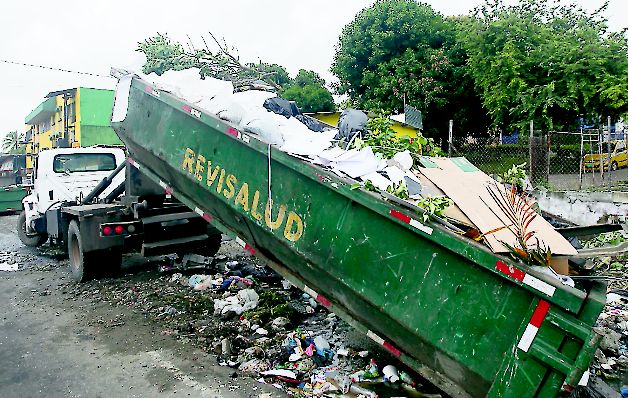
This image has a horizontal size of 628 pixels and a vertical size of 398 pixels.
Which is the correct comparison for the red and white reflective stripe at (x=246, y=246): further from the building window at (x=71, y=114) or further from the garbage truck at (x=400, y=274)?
the building window at (x=71, y=114)

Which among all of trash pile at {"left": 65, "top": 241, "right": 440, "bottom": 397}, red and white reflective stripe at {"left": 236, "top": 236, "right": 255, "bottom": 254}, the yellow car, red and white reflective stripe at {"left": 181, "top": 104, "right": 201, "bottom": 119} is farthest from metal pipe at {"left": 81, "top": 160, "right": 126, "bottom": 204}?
the yellow car

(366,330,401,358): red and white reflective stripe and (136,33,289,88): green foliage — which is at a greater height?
(136,33,289,88): green foliage

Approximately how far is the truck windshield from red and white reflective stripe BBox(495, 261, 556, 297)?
727 centimetres

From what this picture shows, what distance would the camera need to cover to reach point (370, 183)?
10.2 ft

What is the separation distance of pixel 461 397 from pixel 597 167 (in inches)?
364

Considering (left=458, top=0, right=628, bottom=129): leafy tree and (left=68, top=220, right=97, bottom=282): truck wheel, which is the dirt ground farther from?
(left=458, top=0, right=628, bottom=129): leafy tree

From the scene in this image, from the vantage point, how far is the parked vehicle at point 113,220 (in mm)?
6105

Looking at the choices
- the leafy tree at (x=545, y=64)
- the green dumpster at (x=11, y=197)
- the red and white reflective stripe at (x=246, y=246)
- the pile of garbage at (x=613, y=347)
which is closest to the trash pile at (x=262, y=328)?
the red and white reflective stripe at (x=246, y=246)

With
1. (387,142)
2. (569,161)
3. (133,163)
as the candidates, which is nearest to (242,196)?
(387,142)

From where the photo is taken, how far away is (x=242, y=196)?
3.96 meters

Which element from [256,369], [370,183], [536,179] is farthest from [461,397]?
[536,179]

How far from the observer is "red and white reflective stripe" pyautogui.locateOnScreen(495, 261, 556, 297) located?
2410 millimetres

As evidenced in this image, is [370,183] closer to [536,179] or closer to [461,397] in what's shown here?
[461,397]

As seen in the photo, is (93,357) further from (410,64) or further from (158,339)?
(410,64)
